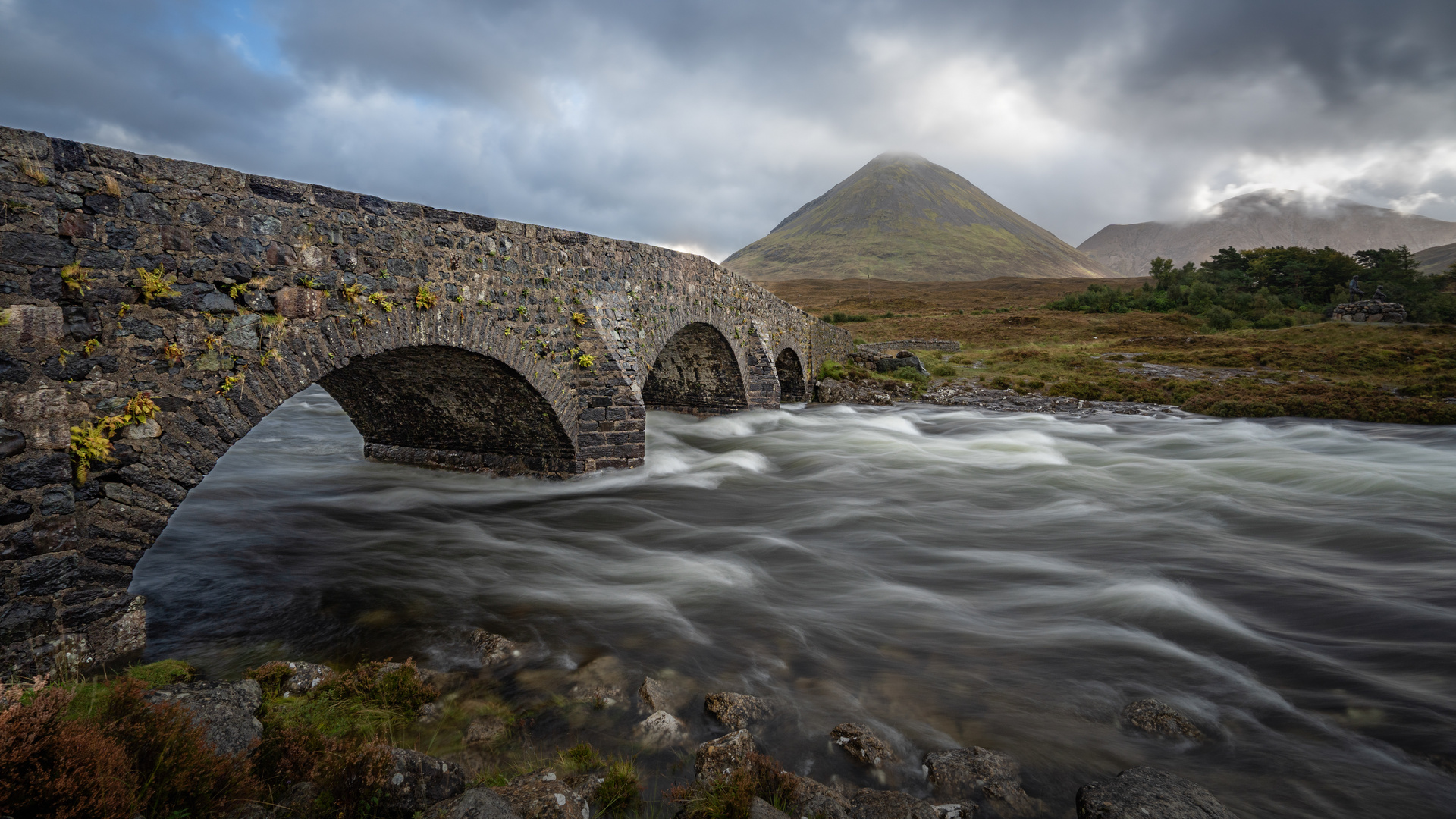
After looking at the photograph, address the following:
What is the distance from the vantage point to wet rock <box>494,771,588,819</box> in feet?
9.15

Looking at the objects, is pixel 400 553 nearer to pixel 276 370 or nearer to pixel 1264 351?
pixel 276 370

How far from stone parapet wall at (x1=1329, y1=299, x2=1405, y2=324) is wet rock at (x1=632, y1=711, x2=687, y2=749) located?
131ft

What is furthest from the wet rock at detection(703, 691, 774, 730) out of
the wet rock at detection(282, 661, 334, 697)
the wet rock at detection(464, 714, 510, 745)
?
the wet rock at detection(282, 661, 334, 697)

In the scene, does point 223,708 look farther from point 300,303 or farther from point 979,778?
point 300,303

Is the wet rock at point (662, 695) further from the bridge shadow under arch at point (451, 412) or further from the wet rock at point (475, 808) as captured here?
the bridge shadow under arch at point (451, 412)

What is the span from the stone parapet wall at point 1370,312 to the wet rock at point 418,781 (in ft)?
135

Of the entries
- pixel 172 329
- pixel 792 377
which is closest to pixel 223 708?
pixel 172 329

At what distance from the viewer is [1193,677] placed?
4801 millimetres

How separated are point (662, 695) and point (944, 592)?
3674mm

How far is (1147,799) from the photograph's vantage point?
3.08 metres

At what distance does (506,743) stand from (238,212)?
15.7 ft

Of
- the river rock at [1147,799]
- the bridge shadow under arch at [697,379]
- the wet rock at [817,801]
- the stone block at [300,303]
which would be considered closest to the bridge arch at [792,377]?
the bridge shadow under arch at [697,379]

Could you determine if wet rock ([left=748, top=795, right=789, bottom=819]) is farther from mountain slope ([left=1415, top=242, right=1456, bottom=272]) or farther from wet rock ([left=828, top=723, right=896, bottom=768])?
mountain slope ([left=1415, top=242, right=1456, bottom=272])

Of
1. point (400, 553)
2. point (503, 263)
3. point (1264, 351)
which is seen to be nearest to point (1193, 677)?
point (400, 553)
